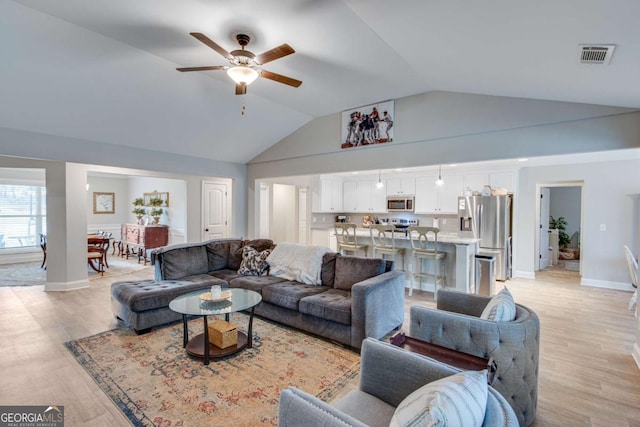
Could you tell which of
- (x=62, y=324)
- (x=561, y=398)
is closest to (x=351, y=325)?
(x=561, y=398)

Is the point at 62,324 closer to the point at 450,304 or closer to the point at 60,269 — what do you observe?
the point at 60,269

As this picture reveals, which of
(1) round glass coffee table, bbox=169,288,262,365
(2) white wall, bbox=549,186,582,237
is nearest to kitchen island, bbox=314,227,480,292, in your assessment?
(1) round glass coffee table, bbox=169,288,262,365

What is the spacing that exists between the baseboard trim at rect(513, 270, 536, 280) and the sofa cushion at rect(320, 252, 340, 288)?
4.72 meters

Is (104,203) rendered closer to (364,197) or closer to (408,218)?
(364,197)

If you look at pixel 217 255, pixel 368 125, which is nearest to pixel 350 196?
pixel 368 125

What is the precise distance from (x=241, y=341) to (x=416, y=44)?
3.14 meters

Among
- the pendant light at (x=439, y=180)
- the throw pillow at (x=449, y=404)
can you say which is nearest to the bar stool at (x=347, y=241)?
the pendant light at (x=439, y=180)

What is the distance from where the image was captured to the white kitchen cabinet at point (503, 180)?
20.1 feet

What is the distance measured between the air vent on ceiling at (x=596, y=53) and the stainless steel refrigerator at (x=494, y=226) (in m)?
4.40

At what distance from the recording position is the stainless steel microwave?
718 centimetres

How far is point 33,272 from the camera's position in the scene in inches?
252

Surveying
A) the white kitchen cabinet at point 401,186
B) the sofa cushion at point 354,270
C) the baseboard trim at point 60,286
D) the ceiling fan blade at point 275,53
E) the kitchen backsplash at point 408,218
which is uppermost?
the ceiling fan blade at point 275,53

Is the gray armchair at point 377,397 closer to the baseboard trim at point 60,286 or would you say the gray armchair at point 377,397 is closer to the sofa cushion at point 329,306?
the sofa cushion at point 329,306

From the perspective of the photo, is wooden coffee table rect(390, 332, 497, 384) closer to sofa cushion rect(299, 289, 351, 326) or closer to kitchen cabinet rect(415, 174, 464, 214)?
sofa cushion rect(299, 289, 351, 326)
